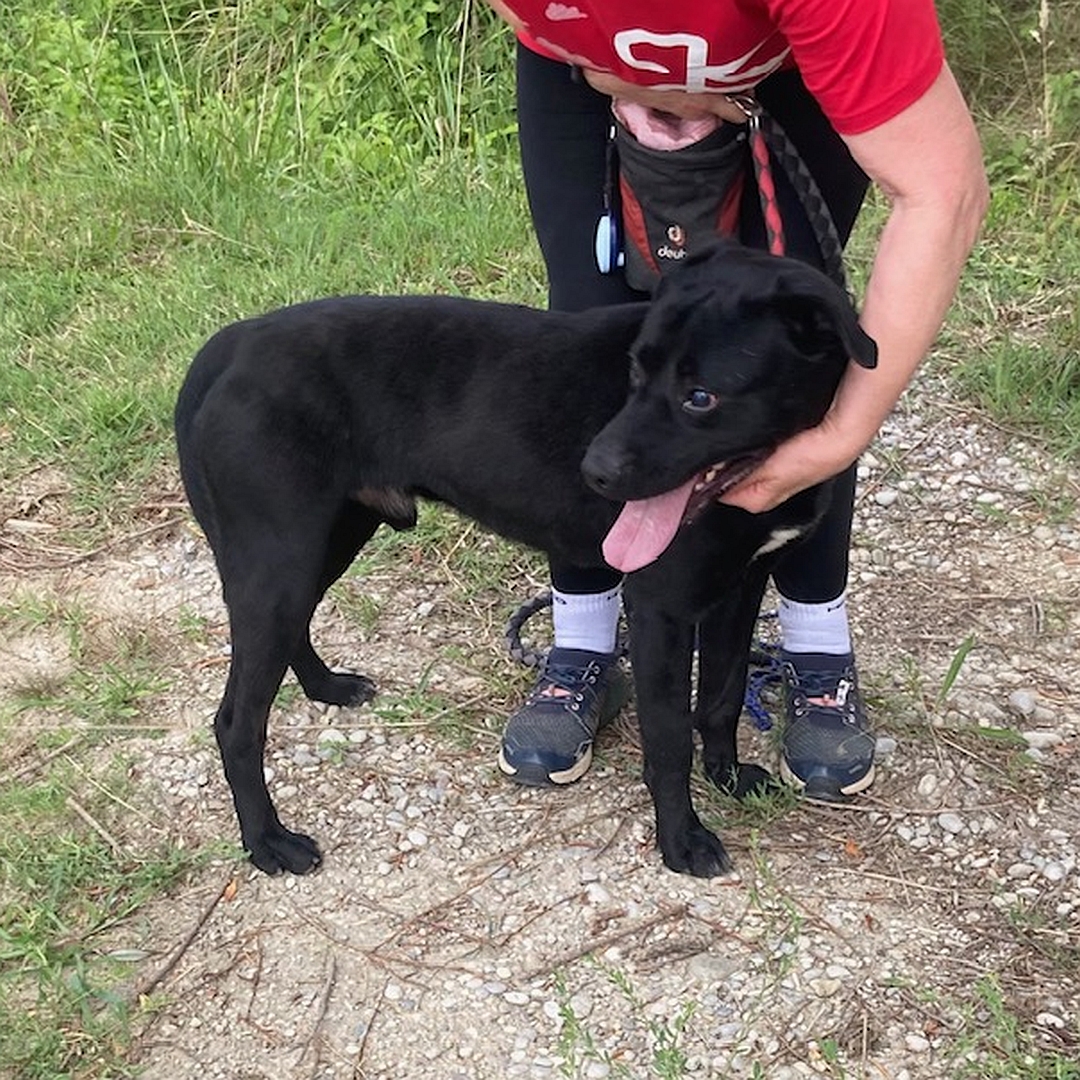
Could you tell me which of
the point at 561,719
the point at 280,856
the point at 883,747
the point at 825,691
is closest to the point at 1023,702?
the point at 883,747

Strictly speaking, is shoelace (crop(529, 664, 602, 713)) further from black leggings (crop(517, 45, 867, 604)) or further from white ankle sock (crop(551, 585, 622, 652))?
black leggings (crop(517, 45, 867, 604))

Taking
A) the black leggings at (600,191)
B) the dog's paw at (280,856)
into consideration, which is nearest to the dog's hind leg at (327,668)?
the dog's paw at (280,856)

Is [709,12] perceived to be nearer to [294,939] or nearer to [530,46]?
[530,46]

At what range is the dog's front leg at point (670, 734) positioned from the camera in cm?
232

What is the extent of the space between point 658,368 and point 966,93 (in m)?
3.26

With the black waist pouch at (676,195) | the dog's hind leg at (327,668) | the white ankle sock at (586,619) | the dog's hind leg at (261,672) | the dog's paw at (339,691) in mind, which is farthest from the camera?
the dog's paw at (339,691)

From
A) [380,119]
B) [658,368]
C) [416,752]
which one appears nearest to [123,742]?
[416,752]

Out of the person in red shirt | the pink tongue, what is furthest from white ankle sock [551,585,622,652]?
the pink tongue

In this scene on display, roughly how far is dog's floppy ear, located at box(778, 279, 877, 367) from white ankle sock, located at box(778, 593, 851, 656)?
2.58 ft

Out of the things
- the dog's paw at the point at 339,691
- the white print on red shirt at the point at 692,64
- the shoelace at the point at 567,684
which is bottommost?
the dog's paw at the point at 339,691

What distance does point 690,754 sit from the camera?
7.87ft

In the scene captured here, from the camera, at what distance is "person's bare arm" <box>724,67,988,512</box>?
1.75 metres

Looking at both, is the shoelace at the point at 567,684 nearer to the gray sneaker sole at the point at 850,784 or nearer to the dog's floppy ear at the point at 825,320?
the gray sneaker sole at the point at 850,784

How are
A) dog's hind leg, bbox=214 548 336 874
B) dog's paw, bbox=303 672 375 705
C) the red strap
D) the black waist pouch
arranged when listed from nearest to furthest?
the red strap < the black waist pouch < dog's hind leg, bbox=214 548 336 874 < dog's paw, bbox=303 672 375 705
